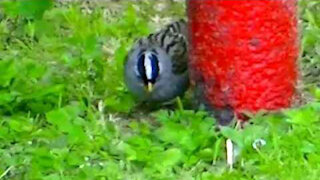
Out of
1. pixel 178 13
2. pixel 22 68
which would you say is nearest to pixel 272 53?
pixel 22 68

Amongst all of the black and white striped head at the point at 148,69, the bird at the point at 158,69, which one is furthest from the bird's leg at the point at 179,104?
the black and white striped head at the point at 148,69

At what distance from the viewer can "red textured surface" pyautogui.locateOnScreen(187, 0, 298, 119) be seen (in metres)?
5.82

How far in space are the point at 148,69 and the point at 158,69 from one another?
0.06 metres

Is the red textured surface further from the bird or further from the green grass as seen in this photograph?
the bird

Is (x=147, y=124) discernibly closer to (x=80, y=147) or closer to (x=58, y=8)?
(x=80, y=147)

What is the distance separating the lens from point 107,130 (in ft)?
20.2

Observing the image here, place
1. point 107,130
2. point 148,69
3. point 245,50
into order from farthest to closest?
point 148,69, point 107,130, point 245,50

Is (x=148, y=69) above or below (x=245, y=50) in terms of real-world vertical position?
below

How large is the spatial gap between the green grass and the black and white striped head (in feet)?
0.56

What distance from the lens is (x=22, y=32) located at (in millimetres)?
7680

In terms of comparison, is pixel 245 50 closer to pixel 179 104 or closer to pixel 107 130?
pixel 179 104

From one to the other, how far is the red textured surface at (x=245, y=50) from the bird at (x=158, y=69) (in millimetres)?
308

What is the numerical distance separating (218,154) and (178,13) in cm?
250

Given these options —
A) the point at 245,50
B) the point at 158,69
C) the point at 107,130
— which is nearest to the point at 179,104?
the point at 158,69
